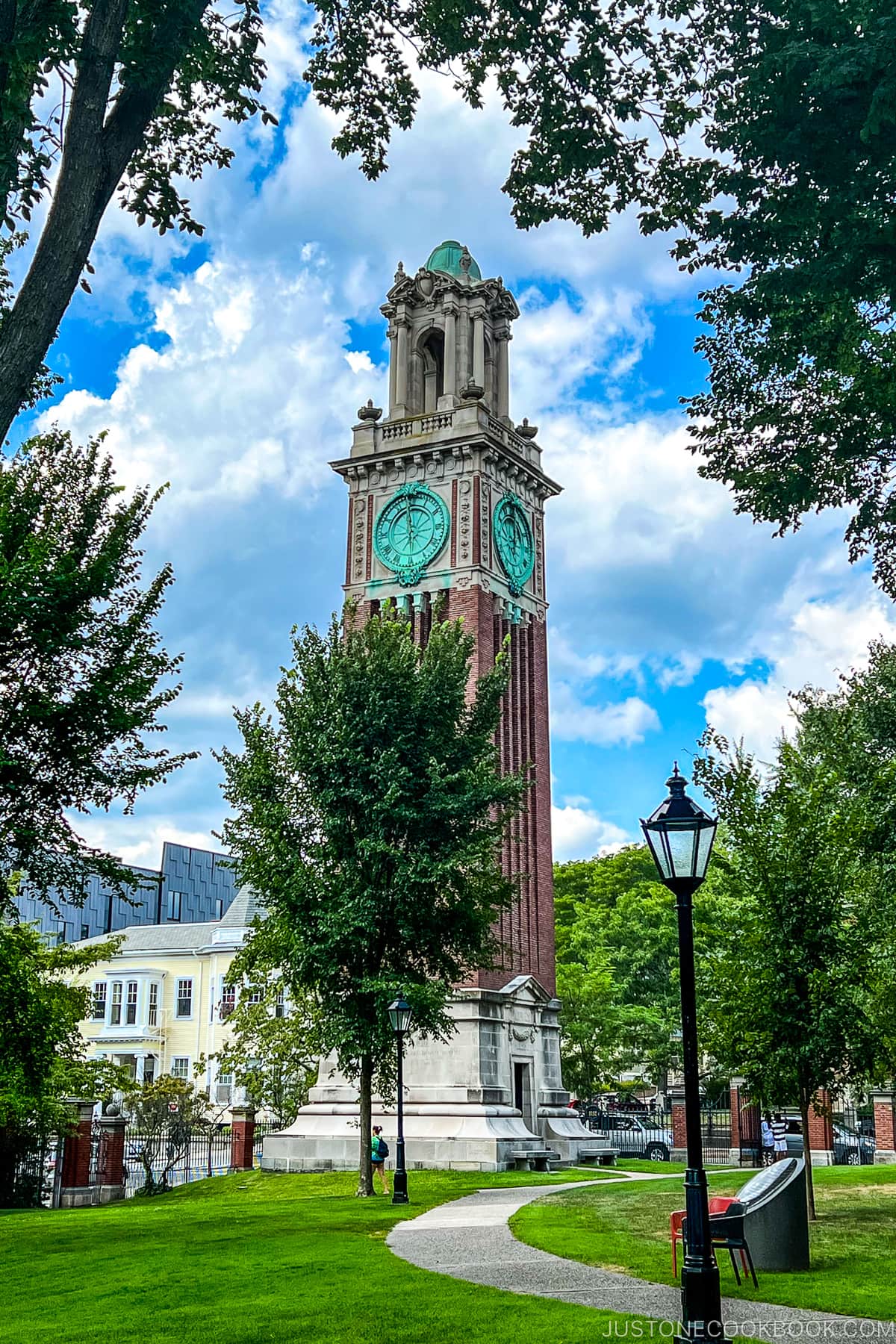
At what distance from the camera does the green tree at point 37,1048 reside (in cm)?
2302

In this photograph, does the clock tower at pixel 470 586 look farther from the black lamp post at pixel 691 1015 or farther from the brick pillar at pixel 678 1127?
the black lamp post at pixel 691 1015

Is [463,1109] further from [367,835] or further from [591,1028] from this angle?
[591,1028]

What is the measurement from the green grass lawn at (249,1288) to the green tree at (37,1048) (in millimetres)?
3242

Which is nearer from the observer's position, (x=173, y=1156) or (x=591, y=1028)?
(x=173, y=1156)

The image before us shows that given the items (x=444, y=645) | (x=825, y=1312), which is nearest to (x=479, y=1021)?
(x=444, y=645)

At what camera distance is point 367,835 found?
2719 centimetres

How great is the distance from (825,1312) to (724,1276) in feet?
8.11

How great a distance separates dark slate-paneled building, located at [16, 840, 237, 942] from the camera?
302ft

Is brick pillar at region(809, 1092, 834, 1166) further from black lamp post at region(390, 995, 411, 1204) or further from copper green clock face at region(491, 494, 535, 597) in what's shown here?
copper green clock face at region(491, 494, 535, 597)

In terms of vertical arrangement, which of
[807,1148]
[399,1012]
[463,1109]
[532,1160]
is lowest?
[532,1160]

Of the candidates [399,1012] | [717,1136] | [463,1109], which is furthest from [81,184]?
[717,1136]

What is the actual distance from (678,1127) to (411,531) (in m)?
21.7

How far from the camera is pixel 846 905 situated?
20.5m

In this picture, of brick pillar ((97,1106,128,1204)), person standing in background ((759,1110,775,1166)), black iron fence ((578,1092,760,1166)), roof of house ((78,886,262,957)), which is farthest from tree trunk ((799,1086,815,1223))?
roof of house ((78,886,262,957))
